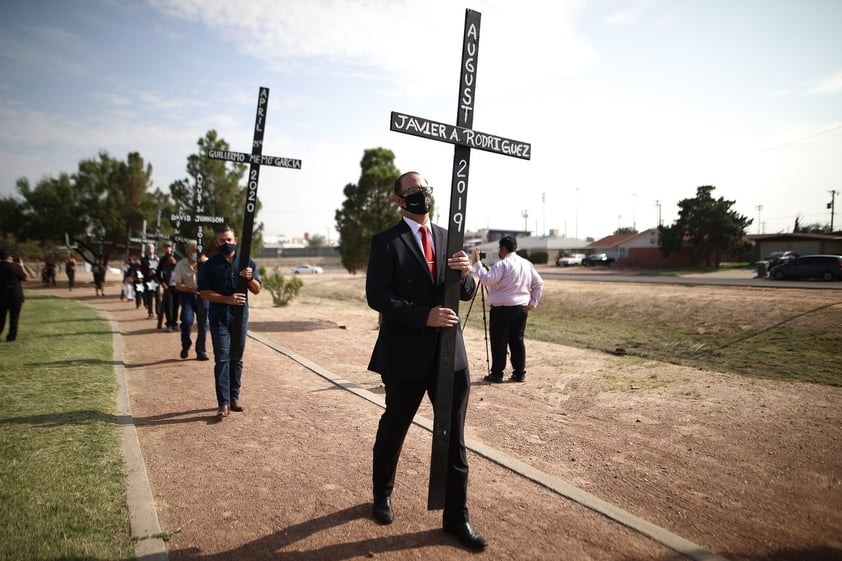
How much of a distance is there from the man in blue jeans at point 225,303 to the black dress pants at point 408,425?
9.88 ft

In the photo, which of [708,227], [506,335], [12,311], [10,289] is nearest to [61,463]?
[506,335]

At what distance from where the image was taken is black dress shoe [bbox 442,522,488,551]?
3174 millimetres

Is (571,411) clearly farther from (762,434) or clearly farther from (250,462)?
(250,462)

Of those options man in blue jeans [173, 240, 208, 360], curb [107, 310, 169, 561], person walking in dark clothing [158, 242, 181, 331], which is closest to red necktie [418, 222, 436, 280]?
curb [107, 310, 169, 561]

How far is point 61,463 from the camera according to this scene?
167 inches

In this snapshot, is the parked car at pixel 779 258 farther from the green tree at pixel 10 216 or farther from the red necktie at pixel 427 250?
the green tree at pixel 10 216

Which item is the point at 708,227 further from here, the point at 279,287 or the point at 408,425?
the point at 408,425

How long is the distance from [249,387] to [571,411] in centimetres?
436

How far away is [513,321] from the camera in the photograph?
768cm

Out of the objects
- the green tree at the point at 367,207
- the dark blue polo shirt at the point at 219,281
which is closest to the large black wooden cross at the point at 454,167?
the dark blue polo shirt at the point at 219,281

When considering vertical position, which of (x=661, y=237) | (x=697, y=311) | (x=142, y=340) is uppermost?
(x=661, y=237)

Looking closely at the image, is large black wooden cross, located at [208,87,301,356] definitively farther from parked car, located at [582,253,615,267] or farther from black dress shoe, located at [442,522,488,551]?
→ parked car, located at [582,253,615,267]

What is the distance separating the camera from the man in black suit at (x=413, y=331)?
129 inches

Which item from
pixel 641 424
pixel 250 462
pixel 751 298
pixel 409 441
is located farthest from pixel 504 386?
pixel 751 298
